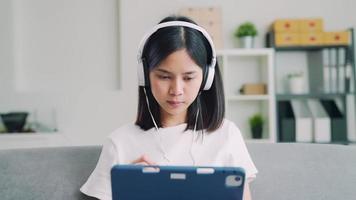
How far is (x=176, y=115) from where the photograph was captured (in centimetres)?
105

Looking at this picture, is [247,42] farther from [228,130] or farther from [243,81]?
[228,130]

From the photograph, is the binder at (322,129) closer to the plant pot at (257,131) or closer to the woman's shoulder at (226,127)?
the plant pot at (257,131)

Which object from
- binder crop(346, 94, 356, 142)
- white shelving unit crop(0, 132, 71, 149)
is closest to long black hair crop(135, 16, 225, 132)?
white shelving unit crop(0, 132, 71, 149)

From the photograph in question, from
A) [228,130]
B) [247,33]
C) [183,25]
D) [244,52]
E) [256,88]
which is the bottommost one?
[228,130]

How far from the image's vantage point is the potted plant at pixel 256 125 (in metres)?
2.95

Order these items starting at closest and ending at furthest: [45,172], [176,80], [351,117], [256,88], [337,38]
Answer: [176,80], [45,172], [337,38], [256,88], [351,117]

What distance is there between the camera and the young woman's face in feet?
2.99

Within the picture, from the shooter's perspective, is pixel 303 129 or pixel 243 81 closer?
pixel 303 129

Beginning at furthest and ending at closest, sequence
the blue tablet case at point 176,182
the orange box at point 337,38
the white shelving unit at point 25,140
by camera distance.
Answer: the white shelving unit at point 25,140, the orange box at point 337,38, the blue tablet case at point 176,182

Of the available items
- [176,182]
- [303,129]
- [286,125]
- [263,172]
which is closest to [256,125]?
[286,125]

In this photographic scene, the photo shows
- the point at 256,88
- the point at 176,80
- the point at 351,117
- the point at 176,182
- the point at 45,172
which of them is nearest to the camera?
the point at 176,182

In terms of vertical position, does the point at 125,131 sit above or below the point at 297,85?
below

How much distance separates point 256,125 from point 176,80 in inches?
84.2

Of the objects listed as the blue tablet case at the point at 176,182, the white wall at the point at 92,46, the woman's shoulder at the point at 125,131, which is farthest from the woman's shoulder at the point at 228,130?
the white wall at the point at 92,46
